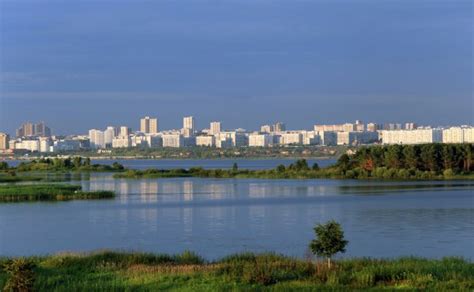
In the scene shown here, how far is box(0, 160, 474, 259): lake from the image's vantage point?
646 inches

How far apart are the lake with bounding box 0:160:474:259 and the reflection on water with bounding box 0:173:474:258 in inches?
0.9

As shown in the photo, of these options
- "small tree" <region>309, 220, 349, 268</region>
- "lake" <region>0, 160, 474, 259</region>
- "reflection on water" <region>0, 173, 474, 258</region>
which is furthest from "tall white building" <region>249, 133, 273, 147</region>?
"small tree" <region>309, 220, 349, 268</region>

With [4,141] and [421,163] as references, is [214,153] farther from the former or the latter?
[421,163]

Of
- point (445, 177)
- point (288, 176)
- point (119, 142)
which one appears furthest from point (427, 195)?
point (119, 142)

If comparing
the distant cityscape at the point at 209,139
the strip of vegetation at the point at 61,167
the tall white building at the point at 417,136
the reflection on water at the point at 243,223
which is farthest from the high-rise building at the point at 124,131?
the reflection on water at the point at 243,223

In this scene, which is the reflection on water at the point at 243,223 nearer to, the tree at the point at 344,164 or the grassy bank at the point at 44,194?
the grassy bank at the point at 44,194

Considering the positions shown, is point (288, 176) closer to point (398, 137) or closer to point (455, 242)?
point (455, 242)

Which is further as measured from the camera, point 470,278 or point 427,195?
point 427,195

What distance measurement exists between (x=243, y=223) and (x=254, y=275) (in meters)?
11.8

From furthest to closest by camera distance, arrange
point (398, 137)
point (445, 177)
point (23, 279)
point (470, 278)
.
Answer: point (398, 137) → point (445, 177) → point (470, 278) → point (23, 279)

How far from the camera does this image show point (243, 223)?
21234 millimetres

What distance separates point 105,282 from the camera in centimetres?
965

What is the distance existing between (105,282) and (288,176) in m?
42.9

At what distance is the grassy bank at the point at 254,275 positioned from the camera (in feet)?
30.0
